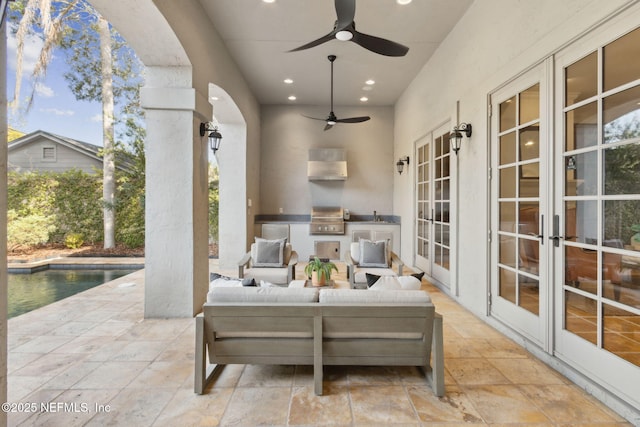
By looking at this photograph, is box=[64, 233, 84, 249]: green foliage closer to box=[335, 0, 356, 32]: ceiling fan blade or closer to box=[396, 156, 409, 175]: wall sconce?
box=[396, 156, 409, 175]: wall sconce

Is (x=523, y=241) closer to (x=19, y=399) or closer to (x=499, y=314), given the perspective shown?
(x=499, y=314)

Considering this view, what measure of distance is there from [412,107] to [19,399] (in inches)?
247

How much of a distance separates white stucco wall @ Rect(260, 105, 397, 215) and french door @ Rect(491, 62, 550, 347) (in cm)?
424

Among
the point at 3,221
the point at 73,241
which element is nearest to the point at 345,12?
the point at 3,221

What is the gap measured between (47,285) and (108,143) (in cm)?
405

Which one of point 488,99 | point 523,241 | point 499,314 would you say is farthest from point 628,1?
point 499,314

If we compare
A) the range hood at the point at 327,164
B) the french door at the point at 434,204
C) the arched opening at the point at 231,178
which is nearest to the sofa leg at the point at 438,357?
the french door at the point at 434,204

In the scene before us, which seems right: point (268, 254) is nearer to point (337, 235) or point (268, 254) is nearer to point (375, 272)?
point (375, 272)

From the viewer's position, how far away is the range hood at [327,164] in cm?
697

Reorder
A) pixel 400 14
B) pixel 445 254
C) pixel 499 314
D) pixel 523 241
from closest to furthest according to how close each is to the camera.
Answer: pixel 523 241, pixel 499 314, pixel 400 14, pixel 445 254

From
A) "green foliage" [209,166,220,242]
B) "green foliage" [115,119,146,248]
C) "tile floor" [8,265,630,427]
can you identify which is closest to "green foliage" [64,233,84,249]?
"green foliage" [115,119,146,248]

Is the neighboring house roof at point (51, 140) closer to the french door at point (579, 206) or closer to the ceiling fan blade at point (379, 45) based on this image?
the ceiling fan blade at point (379, 45)

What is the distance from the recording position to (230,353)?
2.02 m

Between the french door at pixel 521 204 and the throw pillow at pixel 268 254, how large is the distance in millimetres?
2731
